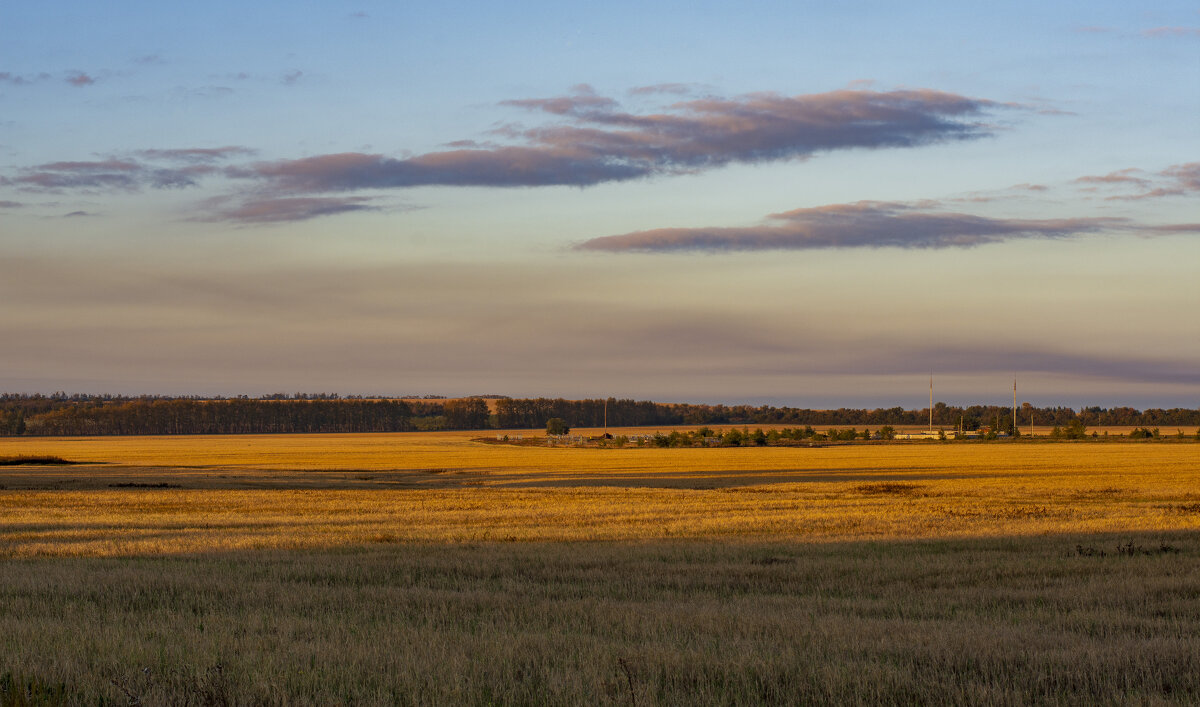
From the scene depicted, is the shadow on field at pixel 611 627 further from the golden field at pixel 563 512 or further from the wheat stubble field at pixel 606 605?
the golden field at pixel 563 512

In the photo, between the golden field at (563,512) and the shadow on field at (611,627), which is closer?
the shadow on field at (611,627)

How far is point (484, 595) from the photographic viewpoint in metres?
16.2

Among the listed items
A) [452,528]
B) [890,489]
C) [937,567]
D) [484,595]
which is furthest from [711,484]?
[484,595]

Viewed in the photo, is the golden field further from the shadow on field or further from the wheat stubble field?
the shadow on field

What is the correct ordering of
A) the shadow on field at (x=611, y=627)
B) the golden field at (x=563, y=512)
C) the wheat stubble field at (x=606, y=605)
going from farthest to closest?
the golden field at (x=563, y=512) → the wheat stubble field at (x=606, y=605) → the shadow on field at (x=611, y=627)

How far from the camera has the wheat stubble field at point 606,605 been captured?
9594 millimetres

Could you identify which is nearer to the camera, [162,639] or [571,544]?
[162,639]

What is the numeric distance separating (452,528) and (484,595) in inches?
535

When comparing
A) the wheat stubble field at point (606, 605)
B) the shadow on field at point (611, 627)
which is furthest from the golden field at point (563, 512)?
the shadow on field at point (611, 627)

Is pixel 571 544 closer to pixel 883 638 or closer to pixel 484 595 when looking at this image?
pixel 484 595

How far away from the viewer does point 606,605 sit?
15031 millimetres

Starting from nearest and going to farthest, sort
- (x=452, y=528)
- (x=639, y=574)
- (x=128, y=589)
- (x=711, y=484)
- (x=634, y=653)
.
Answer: (x=634, y=653), (x=128, y=589), (x=639, y=574), (x=452, y=528), (x=711, y=484)

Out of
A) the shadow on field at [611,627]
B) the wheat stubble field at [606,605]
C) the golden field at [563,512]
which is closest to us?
the shadow on field at [611,627]

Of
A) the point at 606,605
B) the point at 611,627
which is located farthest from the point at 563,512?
the point at 611,627
